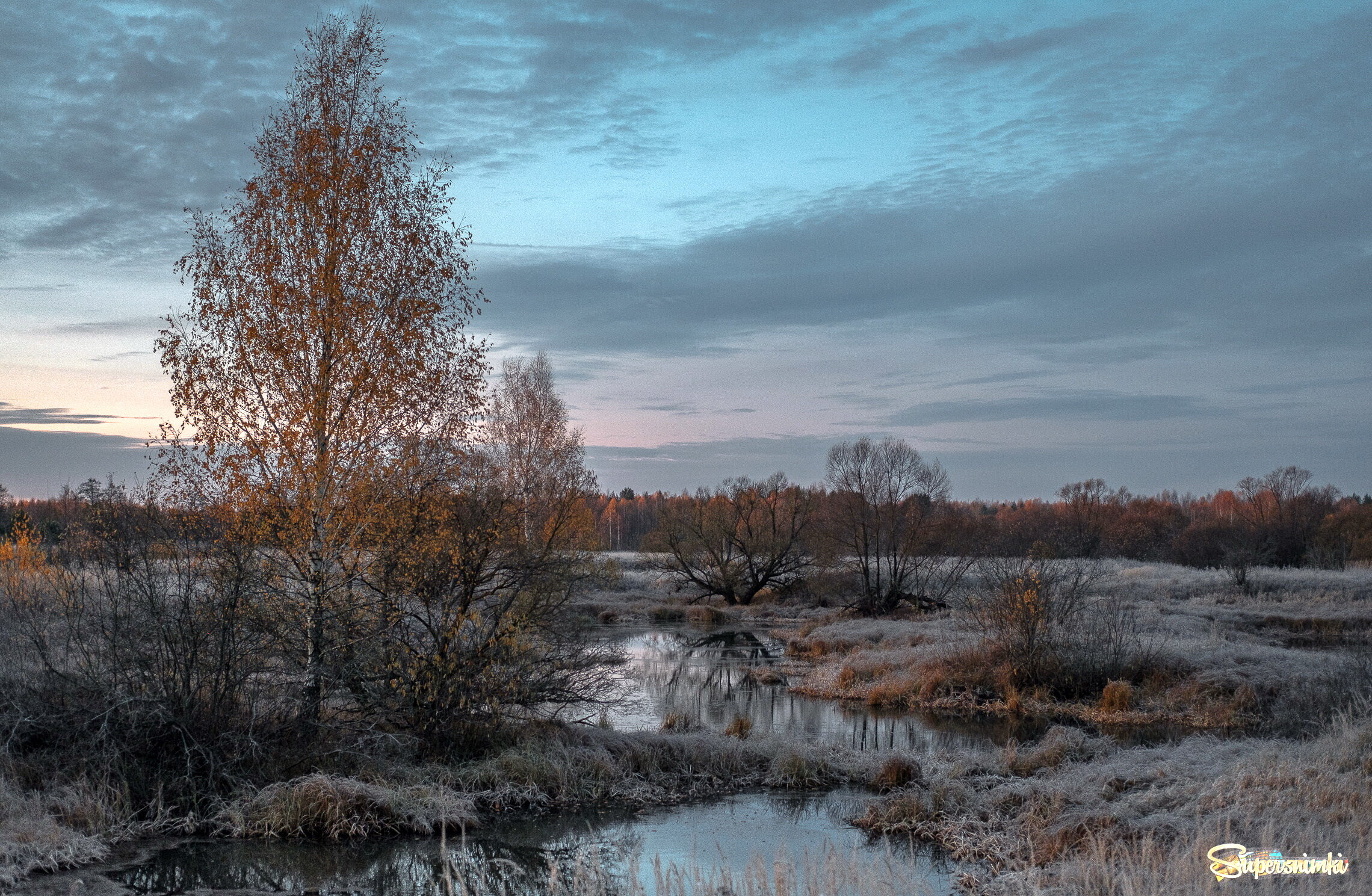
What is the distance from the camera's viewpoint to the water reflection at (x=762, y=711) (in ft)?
55.2

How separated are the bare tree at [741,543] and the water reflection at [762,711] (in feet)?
54.2

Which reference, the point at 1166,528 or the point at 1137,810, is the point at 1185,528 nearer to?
the point at 1166,528

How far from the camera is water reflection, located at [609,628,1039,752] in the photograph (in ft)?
55.2

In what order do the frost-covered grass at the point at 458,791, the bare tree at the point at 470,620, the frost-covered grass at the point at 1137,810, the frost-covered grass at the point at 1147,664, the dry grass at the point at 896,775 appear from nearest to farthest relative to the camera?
the frost-covered grass at the point at 1137,810
the frost-covered grass at the point at 458,791
the bare tree at the point at 470,620
the dry grass at the point at 896,775
the frost-covered grass at the point at 1147,664

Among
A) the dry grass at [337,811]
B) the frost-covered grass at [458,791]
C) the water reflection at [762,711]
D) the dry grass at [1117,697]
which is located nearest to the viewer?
the frost-covered grass at [458,791]

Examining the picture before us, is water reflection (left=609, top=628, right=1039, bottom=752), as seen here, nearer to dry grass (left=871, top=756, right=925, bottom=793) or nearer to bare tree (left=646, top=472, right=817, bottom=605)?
dry grass (left=871, top=756, right=925, bottom=793)

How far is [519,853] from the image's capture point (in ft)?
32.1

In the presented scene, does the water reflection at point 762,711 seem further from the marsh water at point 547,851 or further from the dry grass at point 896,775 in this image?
the dry grass at point 896,775

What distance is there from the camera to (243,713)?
1068cm

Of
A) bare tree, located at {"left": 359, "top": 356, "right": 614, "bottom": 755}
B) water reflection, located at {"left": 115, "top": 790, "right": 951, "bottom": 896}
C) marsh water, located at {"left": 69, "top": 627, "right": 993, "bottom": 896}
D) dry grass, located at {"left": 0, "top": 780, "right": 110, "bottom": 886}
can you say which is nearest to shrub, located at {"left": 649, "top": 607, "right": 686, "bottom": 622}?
marsh water, located at {"left": 69, "top": 627, "right": 993, "bottom": 896}

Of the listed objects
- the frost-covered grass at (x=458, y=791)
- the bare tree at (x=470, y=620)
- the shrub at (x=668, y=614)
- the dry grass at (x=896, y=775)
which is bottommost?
the shrub at (x=668, y=614)

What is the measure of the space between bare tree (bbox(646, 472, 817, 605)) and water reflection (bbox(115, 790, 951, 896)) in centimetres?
3308

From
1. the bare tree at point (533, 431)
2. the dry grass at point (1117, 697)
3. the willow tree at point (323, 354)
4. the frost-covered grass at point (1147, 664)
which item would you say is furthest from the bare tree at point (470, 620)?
the bare tree at point (533, 431)

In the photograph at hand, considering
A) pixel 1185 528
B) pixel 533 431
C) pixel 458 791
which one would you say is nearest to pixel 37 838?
pixel 458 791
